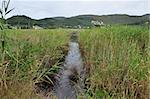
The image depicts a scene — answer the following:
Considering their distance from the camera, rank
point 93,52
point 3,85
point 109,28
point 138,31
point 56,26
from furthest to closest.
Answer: point 56,26 → point 109,28 → point 138,31 → point 93,52 → point 3,85

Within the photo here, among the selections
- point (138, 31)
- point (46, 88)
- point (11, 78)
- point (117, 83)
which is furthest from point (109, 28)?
point (11, 78)

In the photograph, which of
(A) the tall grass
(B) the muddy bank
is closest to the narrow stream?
(B) the muddy bank

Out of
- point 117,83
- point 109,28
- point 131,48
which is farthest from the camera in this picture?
point 109,28

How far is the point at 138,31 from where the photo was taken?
24.4ft

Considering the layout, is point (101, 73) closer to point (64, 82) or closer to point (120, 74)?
point (120, 74)

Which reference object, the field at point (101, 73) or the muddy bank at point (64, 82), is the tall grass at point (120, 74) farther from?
the muddy bank at point (64, 82)

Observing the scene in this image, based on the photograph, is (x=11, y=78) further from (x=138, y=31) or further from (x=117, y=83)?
(x=138, y=31)

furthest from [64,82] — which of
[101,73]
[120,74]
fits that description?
[120,74]

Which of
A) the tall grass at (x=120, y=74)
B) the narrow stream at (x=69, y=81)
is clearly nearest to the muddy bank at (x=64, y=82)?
the narrow stream at (x=69, y=81)

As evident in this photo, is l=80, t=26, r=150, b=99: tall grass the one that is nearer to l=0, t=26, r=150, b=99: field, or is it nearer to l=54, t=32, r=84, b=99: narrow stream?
l=0, t=26, r=150, b=99: field

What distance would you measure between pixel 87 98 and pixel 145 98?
75 centimetres

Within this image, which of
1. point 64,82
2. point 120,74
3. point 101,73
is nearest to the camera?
point 120,74

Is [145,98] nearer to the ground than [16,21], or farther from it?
nearer to the ground

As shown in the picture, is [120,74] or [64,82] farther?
[64,82]
